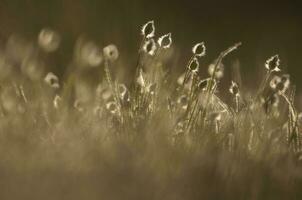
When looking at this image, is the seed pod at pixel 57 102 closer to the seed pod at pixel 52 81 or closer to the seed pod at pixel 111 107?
the seed pod at pixel 52 81

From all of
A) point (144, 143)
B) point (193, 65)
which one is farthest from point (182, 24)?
point (144, 143)

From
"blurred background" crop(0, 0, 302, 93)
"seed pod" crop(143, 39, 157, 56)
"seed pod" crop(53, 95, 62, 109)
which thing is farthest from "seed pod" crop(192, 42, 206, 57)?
"blurred background" crop(0, 0, 302, 93)

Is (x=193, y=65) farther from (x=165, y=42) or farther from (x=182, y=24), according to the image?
(x=182, y=24)

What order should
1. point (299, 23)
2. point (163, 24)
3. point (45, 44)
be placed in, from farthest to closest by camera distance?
point (299, 23) → point (163, 24) → point (45, 44)

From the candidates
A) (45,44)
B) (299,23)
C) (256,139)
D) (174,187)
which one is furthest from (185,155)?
(299,23)

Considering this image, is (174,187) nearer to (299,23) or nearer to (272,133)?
(272,133)

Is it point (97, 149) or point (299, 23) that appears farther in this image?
point (299, 23)
